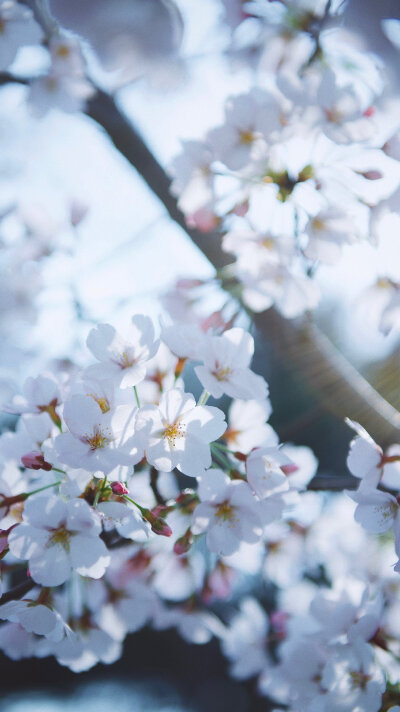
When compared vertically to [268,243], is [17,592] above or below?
below

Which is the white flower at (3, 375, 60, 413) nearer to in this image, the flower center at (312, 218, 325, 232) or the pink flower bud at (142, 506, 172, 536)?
the pink flower bud at (142, 506, 172, 536)

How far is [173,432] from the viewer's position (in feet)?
2.62

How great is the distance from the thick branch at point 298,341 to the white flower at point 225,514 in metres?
0.52

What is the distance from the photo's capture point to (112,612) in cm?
139

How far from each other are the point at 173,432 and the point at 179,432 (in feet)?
0.03

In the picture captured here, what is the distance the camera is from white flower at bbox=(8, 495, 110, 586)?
767 mm

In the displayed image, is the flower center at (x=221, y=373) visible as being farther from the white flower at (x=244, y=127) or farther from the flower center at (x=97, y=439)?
the white flower at (x=244, y=127)

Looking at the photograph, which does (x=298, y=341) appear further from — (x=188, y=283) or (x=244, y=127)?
(x=244, y=127)

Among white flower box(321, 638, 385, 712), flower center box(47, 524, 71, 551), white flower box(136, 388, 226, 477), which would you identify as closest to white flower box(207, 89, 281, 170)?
white flower box(136, 388, 226, 477)

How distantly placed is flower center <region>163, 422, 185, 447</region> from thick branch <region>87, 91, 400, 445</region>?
2.10 ft

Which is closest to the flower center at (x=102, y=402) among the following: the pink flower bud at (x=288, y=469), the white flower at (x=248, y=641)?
the pink flower bud at (x=288, y=469)

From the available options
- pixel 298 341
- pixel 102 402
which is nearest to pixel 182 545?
pixel 102 402

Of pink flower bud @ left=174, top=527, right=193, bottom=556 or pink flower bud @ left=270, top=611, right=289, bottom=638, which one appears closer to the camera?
pink flower bud @ left=174, top=527, right=193, bottom=556

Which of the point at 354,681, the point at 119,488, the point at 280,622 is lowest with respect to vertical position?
the point at 280,622
